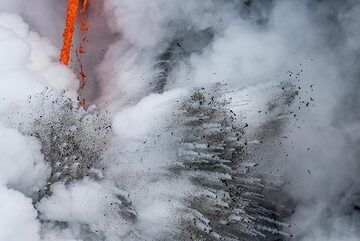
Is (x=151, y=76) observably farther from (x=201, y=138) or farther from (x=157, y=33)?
(x=201, y=138)

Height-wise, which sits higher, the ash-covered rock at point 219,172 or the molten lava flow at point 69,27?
the molten lava flow at point 69,27

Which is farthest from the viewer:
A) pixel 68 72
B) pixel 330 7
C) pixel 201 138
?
pixel 68 72

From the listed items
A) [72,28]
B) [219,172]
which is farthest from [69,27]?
[219,172]

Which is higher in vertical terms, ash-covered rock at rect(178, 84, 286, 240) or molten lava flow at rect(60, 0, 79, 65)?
molten lava flow at rect(60, 0, 79, 65)

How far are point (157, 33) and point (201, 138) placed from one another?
7.99 m

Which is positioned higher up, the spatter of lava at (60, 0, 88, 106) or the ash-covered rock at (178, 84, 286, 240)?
the spatter of lava at (60, 0, 88, 106)

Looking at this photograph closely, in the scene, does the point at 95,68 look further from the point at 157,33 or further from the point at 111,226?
the point at 111,226

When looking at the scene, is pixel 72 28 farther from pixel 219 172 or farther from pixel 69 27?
pixel 219 172

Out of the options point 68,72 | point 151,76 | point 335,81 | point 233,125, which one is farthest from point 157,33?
point 335,81

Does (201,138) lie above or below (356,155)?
below

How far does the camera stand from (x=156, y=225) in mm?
24094

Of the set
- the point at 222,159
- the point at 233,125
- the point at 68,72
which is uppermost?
the point at 68,72

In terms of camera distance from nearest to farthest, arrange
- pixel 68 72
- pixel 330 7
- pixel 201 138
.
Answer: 1. pixel 201 138
2. pixel 330 7
3. pixel 68 72

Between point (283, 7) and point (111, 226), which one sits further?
point (283, 7)
